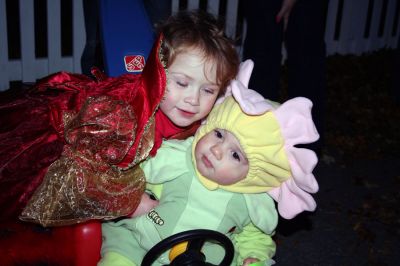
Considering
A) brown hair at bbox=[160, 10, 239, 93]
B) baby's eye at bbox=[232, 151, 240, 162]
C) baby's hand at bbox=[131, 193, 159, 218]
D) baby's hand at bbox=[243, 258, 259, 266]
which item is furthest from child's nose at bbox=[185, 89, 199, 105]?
baby's hand at bbox=[243, 258, 259, 266]

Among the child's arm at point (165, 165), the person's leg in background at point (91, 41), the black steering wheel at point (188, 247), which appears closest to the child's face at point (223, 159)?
the child's arm at point (165, 165)

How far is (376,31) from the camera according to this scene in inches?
279

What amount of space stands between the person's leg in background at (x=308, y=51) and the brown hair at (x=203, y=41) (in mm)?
1075

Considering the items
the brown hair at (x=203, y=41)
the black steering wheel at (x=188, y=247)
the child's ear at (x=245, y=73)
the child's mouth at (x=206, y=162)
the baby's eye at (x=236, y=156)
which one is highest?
the brown hair at (x=203, y=41)

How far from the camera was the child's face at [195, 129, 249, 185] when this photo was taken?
173 cm

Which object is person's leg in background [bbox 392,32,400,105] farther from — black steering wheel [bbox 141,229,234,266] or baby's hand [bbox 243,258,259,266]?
black steering wheel [bbox 141,229,234,266]

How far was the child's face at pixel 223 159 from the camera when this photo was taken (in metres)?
1.73

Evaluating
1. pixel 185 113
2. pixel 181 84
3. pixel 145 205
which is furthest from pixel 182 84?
pixel 145 205

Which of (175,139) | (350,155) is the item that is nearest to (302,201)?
(175,139)

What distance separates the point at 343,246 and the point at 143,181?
5.63 feet

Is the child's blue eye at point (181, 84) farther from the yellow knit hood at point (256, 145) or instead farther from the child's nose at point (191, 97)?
the yellow knit hood at point (256, 145)

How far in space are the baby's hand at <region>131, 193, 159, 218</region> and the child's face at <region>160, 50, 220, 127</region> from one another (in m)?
0.31

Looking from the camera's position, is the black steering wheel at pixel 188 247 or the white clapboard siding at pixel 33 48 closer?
the black steering wheel at pixel 188 247

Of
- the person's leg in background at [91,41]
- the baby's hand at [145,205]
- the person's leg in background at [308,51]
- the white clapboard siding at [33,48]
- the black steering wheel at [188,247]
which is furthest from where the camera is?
the white clapboard siding at [33,48]
